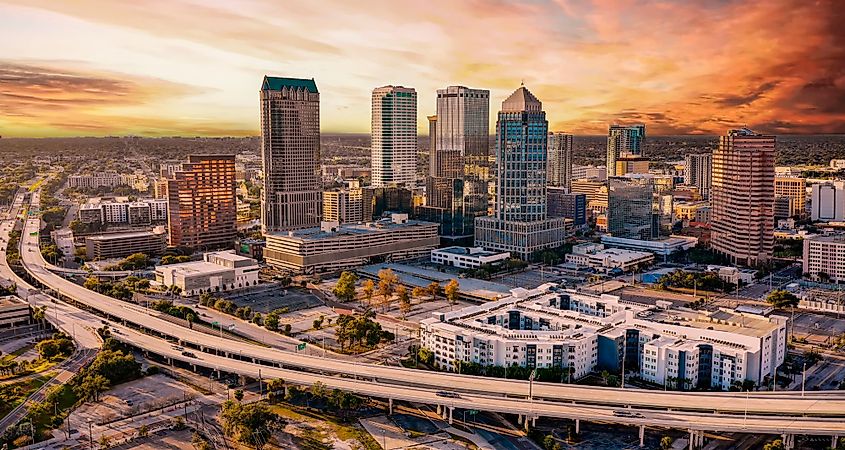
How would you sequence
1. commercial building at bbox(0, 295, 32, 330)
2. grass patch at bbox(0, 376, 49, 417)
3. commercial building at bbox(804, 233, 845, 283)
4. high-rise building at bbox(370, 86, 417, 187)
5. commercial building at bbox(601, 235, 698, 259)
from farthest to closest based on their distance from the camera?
1. high-rise building at bbox(370, 86, 417, 187)
2. commercial building at bbox(601, 235, 698, 259)
3. commercial building at bbox(804, 233, 845, 283)
4. commercial building at bbox(0, 295, 32, 330)
5. grass patch at bbox(0, 376, 49, 417)

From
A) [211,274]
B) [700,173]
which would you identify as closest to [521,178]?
[211,274]

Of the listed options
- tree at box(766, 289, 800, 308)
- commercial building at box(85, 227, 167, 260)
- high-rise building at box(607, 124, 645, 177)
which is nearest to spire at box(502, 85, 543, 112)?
tree at box(766, 289, 800, 308)

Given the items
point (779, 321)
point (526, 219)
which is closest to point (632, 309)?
point (779, 321)

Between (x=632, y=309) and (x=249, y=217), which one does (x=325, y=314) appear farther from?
(x=249, y=217)

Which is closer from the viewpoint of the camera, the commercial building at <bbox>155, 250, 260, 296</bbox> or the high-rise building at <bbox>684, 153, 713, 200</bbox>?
the commercial building at <bbox>155, 250, 260, 296</bbox>

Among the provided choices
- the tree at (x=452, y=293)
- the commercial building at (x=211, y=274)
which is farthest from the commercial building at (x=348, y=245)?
the tree at (x=452, y=293)

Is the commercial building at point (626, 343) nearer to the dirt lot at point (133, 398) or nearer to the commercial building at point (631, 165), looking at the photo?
the dirt lot at point (133, 398)

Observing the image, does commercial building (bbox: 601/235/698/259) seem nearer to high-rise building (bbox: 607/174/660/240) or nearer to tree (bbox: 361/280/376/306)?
high-rise building (bbox: 607/174/660/240)
